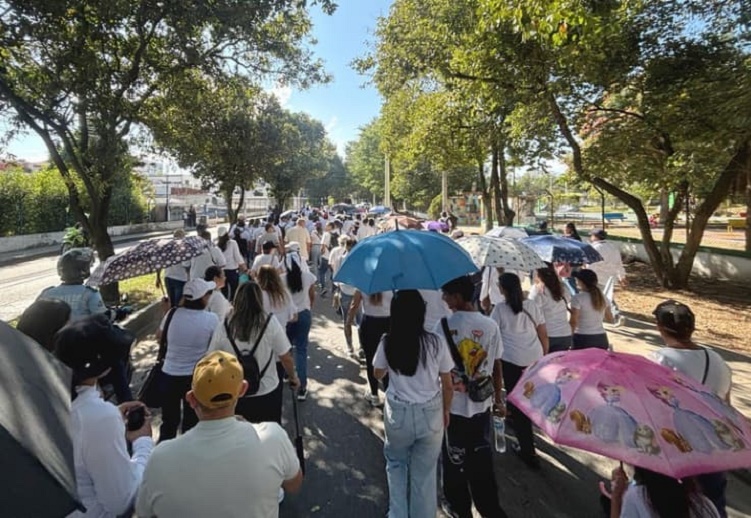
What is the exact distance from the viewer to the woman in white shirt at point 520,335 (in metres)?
3.54

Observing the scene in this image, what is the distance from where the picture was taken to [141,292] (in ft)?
33.8

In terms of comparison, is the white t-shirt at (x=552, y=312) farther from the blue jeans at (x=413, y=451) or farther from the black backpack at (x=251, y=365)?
the black backpack at (x=251, y=365)

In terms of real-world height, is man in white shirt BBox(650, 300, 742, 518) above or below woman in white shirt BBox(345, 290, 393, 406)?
above

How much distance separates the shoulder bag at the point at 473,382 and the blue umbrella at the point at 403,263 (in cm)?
43

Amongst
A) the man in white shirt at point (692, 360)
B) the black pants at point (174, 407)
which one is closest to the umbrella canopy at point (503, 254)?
the man in white shirt at point (692, 360)

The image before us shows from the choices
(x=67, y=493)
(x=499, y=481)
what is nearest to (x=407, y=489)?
(x=499, y=481)

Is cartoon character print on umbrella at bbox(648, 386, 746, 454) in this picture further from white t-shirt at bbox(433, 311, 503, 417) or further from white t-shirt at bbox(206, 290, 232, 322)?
white t-shirt at bbox(206, 290, 232, 322)

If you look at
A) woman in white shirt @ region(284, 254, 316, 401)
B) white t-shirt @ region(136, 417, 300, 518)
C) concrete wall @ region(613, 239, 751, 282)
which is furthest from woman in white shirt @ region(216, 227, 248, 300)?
concrete wall @ region(613, 239, 751, 282)

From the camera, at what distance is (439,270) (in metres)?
3.02

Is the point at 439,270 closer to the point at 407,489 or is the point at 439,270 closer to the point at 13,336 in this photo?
the point at 407,489

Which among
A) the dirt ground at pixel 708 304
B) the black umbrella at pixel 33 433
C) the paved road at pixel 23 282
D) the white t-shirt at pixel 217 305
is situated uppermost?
the black umbrella at pixel 33 433

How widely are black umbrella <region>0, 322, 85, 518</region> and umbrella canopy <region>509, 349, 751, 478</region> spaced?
1686 millimetres

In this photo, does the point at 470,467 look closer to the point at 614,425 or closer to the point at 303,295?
the point at 614,425

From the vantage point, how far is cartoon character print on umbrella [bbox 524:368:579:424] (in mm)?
1830
